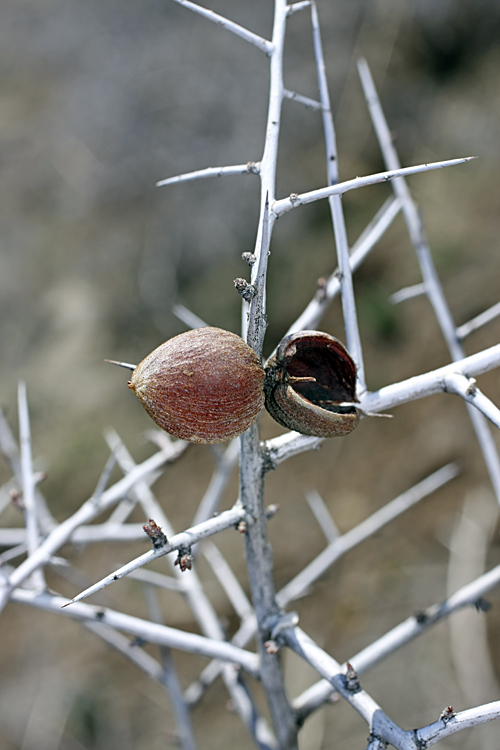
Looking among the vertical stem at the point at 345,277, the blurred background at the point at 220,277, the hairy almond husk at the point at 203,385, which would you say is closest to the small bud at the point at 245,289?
the hairy almond husk at the point at 203,385

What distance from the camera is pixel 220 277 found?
31.7ft

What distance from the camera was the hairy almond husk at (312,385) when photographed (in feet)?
5.51

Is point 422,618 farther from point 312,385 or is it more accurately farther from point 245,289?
point 245,289

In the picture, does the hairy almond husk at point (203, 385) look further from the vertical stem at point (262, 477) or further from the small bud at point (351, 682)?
the small bud at point (351, 682)

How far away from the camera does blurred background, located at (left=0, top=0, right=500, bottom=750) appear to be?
591 cm

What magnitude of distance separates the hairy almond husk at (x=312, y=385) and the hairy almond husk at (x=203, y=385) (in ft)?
0.28

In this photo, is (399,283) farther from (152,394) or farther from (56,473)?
(152,394)

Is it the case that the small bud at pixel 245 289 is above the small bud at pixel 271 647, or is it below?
above

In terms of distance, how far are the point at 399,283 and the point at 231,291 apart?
297cm

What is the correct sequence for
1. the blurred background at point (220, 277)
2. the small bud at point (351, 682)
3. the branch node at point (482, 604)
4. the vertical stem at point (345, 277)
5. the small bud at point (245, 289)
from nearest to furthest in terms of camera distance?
the small bud at point (245, 289), the small bud at point (351, 682), the vertical stem at point (345, 277), the branch node at point (482, 604), the blurred background at point (220, 277)

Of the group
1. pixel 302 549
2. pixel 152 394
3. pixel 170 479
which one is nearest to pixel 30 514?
pixel 152 394

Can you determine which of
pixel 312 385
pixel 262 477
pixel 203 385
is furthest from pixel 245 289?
pixel 262 477

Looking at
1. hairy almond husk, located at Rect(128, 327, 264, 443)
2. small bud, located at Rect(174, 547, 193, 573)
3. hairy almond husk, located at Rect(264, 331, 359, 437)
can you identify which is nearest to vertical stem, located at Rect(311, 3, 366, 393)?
hairy almond husk, located at Rect(264, 331, 359, 437)

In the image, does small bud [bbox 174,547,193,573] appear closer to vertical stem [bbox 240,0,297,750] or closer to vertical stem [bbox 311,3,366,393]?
vertical stem [bbox 240,0,297,750]
